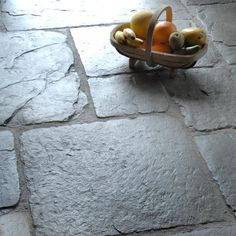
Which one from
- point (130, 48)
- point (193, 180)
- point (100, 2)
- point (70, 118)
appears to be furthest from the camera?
point (100, 2)

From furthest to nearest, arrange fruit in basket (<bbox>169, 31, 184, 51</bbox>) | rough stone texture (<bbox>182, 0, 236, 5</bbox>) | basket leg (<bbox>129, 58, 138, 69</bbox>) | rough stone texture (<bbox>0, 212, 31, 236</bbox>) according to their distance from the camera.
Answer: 1. rough stone texture (<bbox>182, 0, 236, 5</bbox>)
2. basket leg (<bbox>129, 58, 138, 69</bbox>)
3. fruit in basket (<bbox>169, 31, 184, 51</bbox>)
4. rough stone texture (<bbox>0, 212, 31, 236</bbox>)

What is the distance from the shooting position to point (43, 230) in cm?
123

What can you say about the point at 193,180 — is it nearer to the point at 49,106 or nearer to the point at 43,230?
the point at 43,230

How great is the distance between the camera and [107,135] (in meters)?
1.54

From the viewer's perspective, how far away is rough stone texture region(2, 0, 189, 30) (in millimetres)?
2160

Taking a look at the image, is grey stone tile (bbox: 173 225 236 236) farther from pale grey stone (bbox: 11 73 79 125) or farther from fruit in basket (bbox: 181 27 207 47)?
fruit in basket (bbox: 181 27 207 47)

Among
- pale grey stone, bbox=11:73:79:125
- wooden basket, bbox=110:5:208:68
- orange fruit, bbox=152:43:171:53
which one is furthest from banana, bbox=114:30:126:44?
pale grey stone, bbox=11:73:79:125

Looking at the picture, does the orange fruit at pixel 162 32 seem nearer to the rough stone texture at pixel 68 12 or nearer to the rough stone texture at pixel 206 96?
the rough stone texture at pixel 206 96

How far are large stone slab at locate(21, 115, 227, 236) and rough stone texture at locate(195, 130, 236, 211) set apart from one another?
0.03m

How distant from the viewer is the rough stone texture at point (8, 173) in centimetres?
131

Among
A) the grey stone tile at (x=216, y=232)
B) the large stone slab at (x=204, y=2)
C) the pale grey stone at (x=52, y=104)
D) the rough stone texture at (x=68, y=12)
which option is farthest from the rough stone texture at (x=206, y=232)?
the large stone slab at (x=204, y=2)

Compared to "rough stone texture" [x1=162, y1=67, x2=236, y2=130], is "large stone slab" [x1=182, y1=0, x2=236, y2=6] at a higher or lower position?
lower

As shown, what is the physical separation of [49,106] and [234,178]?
671 mm

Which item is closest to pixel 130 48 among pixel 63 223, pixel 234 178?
pixel 234 178
